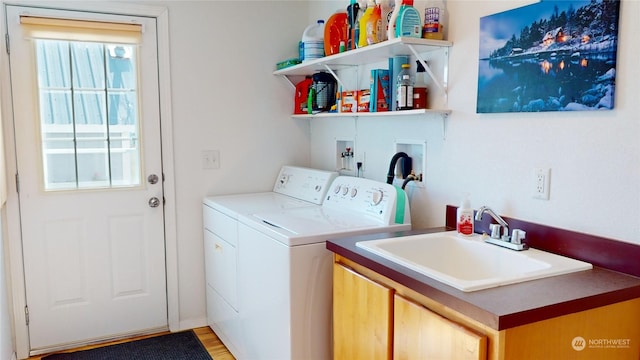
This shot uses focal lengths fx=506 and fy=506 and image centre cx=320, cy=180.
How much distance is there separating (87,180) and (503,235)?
2263 millimetres

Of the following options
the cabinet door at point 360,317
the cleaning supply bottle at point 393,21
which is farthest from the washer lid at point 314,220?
the cleaning supply bottle at point 393,21

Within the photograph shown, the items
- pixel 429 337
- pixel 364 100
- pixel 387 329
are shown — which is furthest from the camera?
pixel 364 100

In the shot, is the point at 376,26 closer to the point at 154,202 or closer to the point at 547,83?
the point at 547,83

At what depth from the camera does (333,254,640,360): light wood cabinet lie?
1.26 m

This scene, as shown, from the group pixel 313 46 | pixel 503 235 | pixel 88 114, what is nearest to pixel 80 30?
pixel 88 114

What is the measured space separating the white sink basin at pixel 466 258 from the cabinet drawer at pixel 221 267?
41.6 inches

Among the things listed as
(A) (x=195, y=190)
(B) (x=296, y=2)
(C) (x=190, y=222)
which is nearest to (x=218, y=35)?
(B) (x=296, y=2)

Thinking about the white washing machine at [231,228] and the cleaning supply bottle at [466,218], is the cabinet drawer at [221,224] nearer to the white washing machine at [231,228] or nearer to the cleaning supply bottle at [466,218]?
the white washing machine at [231,228]

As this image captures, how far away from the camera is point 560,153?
1729 millimetres

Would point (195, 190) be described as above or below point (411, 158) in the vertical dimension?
below

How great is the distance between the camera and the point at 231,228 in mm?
2688

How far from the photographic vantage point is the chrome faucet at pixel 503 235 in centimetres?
176

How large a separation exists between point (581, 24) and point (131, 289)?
106 inches

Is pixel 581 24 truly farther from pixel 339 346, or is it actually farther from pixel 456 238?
pixel 339 346
